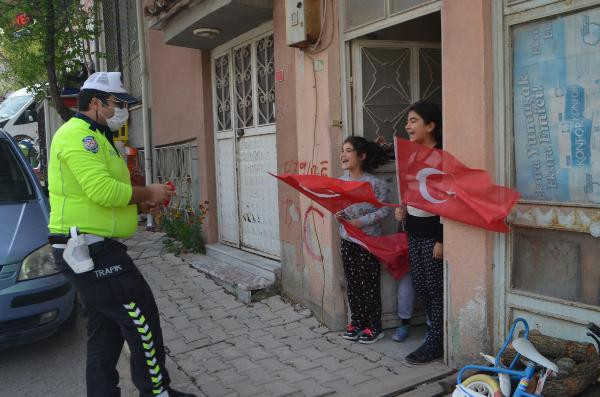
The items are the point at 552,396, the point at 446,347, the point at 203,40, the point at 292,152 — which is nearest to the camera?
the point at 552,396

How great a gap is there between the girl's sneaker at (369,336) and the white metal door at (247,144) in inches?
76.1

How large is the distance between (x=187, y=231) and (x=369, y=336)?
4084 millimetres

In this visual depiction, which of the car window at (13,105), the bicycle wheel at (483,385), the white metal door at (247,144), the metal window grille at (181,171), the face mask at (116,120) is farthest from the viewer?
the car window at (13,105)

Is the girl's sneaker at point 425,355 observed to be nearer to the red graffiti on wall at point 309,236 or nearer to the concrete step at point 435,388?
the concrete step at point 435,388

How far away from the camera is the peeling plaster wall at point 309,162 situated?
4504 mm

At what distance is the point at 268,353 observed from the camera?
4.22 m

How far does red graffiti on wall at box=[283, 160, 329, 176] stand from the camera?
182 inches

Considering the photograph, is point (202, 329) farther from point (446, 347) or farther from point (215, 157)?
point (215, 157)

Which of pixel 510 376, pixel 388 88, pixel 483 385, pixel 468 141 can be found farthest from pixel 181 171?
pixel 510 376

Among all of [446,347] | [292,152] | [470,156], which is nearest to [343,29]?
[292,152]

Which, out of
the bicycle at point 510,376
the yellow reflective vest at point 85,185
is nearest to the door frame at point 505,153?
the bicycle at point 510,376

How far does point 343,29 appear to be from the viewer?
171 inches

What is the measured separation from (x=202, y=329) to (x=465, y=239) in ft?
8.71

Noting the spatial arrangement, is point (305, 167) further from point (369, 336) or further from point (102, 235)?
point (102, 235)
